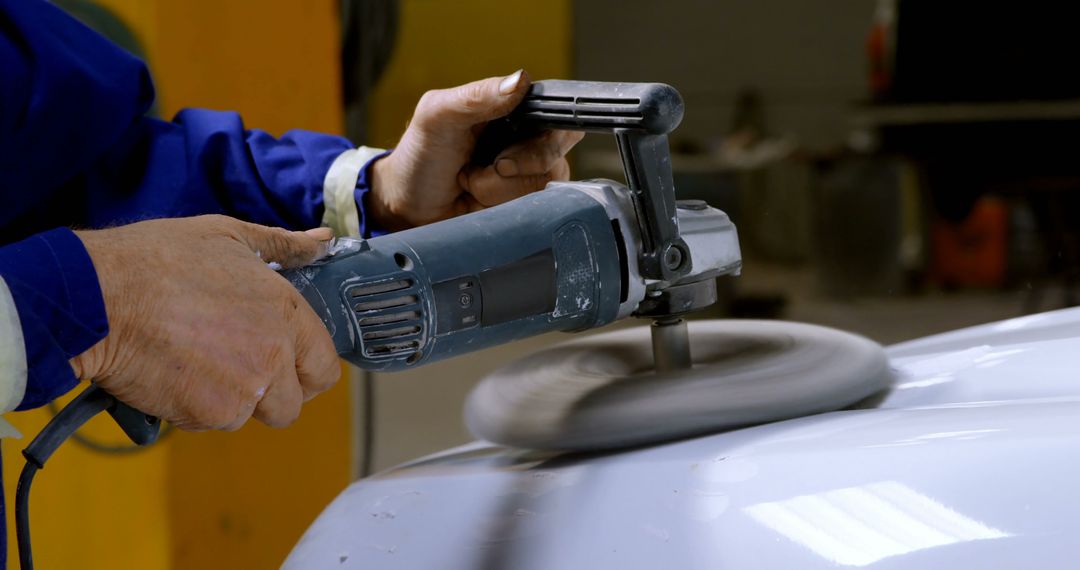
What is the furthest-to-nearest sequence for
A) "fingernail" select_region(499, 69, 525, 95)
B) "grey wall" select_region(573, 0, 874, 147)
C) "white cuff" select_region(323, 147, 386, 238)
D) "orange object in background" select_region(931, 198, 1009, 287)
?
"grey wall" select_region(573, 0, 874, 147) < "orange object in background" select_region(931, 198, 1009, 287) < "white cuff" select_region(323, 147, 386, 238) < "fingernail" select_region(499, 69, 525, 95)

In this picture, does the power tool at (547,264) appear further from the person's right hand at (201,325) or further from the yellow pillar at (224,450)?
the yellow pillar at (224,450)

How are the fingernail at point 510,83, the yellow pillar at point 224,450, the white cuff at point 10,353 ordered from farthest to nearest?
the yellow pillar at point 224,450
the fingernail at point 510,83
the white cuff at point 10,353

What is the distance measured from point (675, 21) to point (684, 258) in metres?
2.37

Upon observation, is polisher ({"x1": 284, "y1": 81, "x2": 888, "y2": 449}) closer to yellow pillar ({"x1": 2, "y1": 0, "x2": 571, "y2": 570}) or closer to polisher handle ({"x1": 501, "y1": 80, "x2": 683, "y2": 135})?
polisher handle ({"x1": 501, "y1": 80, "x2": 683, "y2": 135})

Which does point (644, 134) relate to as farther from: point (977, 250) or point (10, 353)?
point (977, 250)

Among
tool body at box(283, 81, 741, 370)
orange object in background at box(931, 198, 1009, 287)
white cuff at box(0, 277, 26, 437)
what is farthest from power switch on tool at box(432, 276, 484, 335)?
orange object in background at box(931, 198, 1009, 287)

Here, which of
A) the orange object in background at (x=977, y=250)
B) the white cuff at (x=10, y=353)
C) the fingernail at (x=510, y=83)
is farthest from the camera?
the orange object in background at (x=977, y=250)

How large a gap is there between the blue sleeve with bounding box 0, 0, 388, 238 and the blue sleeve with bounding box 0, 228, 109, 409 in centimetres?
34

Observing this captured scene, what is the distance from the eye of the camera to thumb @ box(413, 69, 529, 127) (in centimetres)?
73

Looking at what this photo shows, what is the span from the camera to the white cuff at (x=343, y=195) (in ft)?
2.83

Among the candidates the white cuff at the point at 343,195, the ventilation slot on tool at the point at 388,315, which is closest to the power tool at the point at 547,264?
the ventilation slot on tool at the point at 388,315

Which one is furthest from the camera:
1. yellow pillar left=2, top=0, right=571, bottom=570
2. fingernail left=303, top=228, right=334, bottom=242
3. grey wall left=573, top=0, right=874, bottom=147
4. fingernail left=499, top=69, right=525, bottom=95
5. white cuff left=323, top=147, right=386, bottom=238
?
grey wall left=573, top=0, right=874, bottom=147

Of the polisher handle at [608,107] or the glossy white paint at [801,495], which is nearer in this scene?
the glossy white paint at [801,495]

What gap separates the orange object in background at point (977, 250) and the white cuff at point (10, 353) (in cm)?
252
